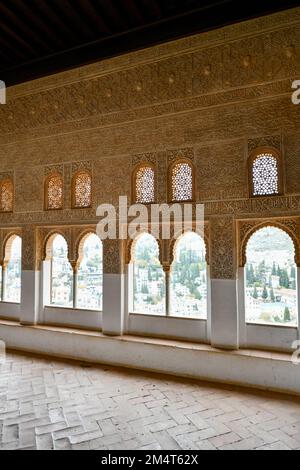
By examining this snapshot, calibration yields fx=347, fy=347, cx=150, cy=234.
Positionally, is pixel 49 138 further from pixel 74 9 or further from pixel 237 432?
pixel 237 432

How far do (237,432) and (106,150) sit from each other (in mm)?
4483

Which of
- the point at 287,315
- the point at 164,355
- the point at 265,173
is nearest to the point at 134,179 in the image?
the point at 265,173

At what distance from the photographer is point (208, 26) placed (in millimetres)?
4660

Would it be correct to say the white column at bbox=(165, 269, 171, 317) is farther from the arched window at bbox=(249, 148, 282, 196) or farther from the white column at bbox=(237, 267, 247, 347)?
the arched window at bbox=(249, 148, 282, 196)

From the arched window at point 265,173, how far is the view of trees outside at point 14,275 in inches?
185

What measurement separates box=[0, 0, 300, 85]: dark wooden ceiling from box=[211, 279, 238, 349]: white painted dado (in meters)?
3.56

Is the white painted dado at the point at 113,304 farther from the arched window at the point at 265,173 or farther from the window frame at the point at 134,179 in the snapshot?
the arched window at the point at 265,173

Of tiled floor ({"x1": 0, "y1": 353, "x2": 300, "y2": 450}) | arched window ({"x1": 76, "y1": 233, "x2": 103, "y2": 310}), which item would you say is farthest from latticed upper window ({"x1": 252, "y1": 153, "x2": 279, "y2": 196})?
arched window ({"x1": 76, "y1": 233, "x2": 103, "y2": 310})

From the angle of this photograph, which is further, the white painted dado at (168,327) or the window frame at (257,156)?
the white painted dado at (168,327)

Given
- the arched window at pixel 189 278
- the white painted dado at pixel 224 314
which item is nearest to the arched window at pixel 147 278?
the arched window at pixel 189 278

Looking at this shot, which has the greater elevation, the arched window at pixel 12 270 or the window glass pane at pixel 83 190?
the window glass pane at pixel 83 190

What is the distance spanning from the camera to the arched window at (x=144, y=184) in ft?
18.3

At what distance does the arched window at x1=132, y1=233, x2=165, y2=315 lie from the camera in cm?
561
